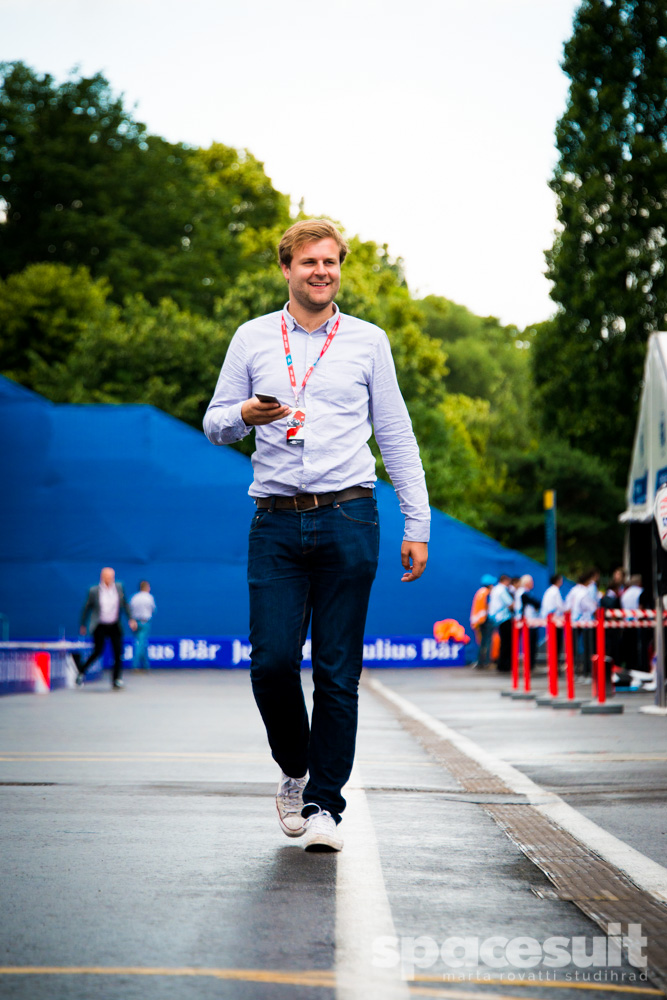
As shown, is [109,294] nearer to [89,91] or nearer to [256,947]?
[89,91]

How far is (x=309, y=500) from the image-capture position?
4.86 metres

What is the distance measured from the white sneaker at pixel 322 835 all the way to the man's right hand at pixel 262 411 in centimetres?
131

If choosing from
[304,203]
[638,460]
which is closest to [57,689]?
[638,460]

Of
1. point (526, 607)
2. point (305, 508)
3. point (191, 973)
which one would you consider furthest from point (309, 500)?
point (526, 607)

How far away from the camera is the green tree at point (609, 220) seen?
4356 cm

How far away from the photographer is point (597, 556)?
160ft

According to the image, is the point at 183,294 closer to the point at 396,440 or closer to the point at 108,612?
the point at 108,612

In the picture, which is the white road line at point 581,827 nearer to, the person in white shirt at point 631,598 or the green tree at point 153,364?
the person in white shirt at point 631,598

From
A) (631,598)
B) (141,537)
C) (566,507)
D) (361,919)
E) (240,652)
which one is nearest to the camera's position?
(361,919)

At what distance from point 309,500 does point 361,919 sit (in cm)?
167

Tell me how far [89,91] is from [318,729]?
54.3 metres

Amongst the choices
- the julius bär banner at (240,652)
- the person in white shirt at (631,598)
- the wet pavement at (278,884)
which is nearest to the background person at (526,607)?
the julius bär banner at (240,652)

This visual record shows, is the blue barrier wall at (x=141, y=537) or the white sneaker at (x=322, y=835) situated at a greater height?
the blue barrier wall at (x=141, y=537)

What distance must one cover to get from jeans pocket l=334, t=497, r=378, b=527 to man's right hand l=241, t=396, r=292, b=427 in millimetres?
391
